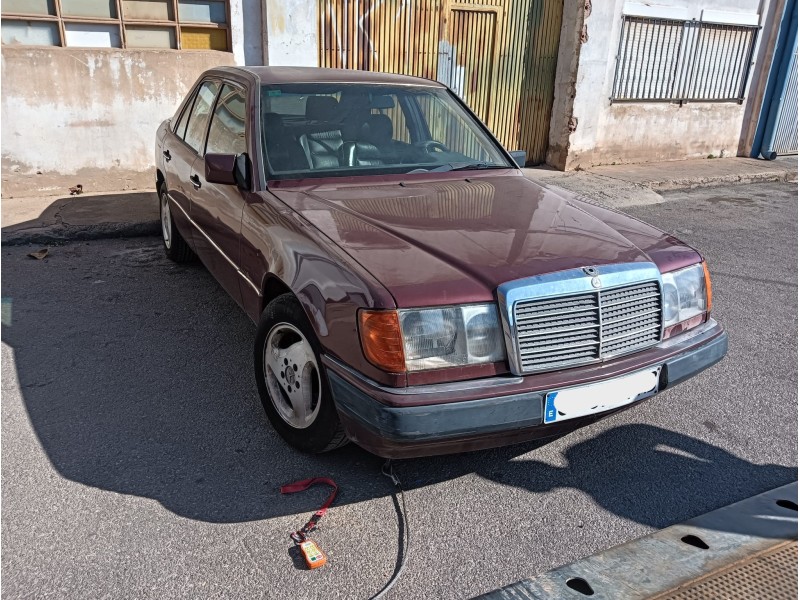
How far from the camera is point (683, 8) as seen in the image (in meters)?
10.6

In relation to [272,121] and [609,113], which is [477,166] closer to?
[272,121]

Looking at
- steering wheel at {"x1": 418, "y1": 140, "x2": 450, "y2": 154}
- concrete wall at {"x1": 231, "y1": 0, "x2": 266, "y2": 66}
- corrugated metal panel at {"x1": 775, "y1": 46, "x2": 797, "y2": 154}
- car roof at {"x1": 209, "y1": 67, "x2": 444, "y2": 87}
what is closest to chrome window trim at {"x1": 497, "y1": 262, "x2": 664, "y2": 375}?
steering wheel at {"x1": 418, "y1": 140, "x2": 450, "y2": 154}

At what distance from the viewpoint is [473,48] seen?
30.4 feet

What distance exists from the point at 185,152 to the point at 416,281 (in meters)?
2.84

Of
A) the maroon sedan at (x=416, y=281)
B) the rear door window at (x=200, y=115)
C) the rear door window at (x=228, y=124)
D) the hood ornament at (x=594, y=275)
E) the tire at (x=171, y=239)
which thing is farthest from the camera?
the tire at (x=171, y=239)

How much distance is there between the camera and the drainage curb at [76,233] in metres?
5.97

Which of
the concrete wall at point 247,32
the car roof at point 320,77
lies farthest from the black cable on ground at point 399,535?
the concrete wall at point 247,32

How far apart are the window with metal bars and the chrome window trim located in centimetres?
864

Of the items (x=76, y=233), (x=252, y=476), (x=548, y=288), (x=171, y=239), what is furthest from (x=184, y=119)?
(x=548, y=288)

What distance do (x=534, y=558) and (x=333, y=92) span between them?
279 centimetres

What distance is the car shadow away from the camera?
2855 mm

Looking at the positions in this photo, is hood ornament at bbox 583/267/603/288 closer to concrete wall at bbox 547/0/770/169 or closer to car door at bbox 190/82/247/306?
car door at bbox 190/82/247/306

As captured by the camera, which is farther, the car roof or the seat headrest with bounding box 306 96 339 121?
the car roof

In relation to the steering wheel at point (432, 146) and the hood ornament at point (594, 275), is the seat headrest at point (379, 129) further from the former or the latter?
the hood ornament at point (594, 275)
